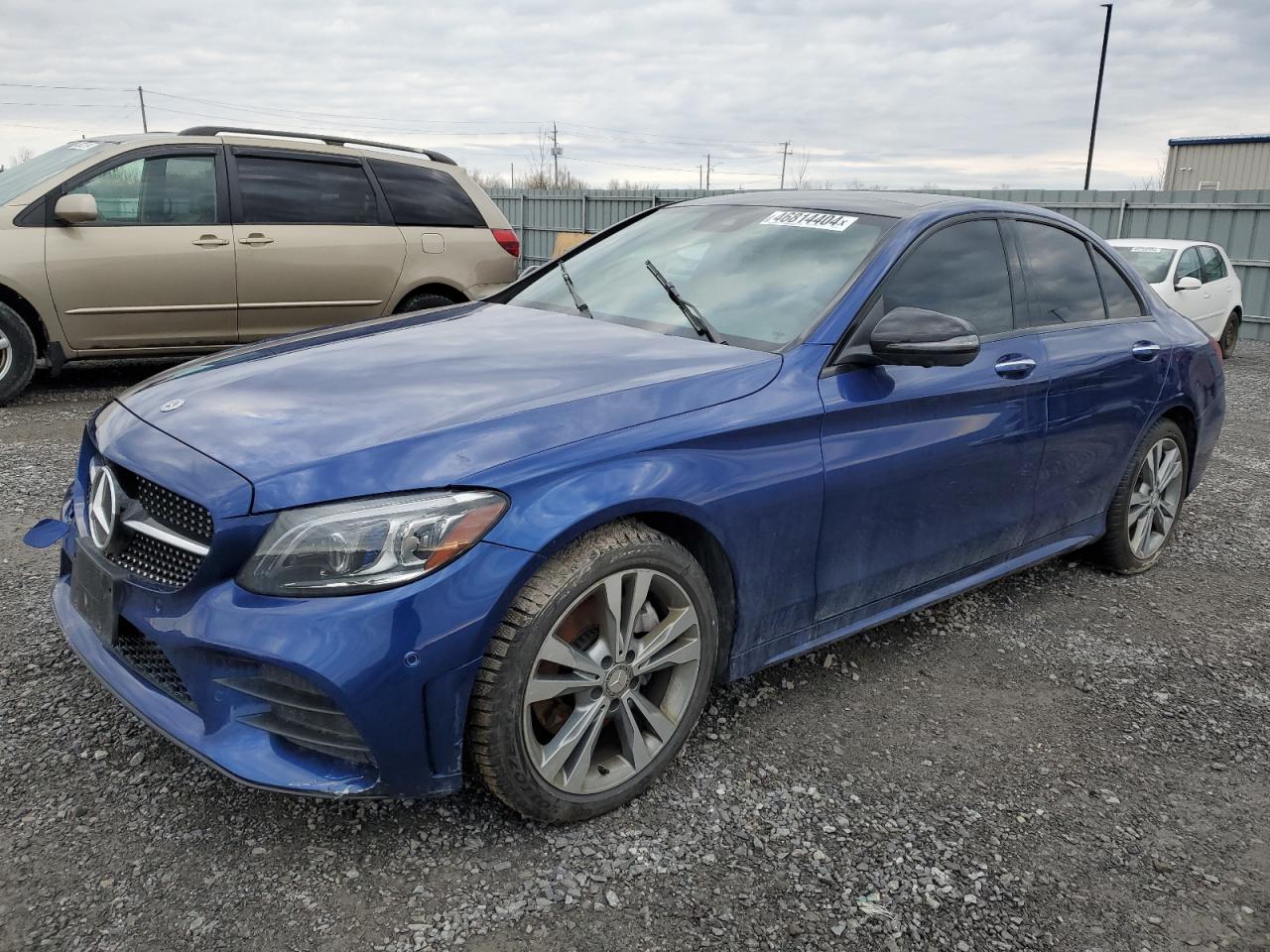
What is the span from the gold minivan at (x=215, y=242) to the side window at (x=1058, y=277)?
5.00 meters

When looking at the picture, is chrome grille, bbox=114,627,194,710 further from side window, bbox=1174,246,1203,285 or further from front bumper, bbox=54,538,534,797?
side window, bbox=1174,246,1203,285

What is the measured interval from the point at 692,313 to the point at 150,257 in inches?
203

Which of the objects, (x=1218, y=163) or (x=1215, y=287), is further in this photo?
(x=1218, y=163)

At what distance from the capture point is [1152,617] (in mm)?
4008

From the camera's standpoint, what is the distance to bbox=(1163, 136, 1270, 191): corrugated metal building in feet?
87.7

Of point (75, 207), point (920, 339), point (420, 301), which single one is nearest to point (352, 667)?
point (920, 339)

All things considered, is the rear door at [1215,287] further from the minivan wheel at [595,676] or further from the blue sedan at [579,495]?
the minivan wheel at [595,676]

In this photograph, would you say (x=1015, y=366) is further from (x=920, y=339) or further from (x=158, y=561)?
(x=158, y=561)

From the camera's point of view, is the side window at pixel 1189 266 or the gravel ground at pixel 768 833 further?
the side window at pixel 1189 266

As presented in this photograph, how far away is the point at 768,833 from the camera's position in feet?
8.21

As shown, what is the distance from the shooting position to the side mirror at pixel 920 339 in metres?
2.82

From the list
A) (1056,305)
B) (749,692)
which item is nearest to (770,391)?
(749,692)

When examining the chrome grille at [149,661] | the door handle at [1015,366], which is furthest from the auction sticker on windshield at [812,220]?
the chrome grille at [149,661]

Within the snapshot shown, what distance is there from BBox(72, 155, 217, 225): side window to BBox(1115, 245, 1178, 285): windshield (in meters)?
8.84
